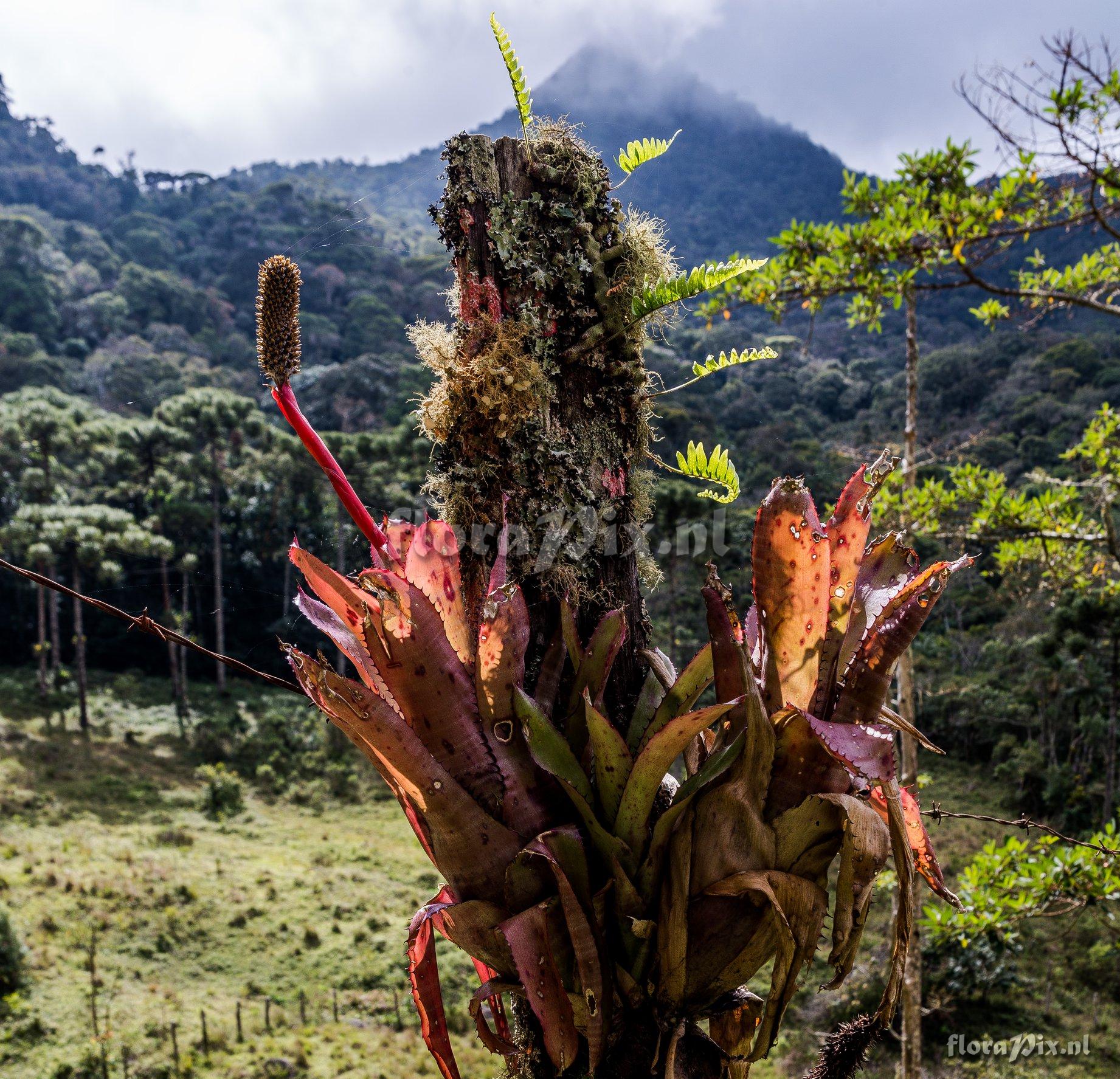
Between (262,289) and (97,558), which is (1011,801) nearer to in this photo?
(262,289)

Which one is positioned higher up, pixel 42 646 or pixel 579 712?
pixel 579 712

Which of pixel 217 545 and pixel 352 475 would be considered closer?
pixel 217 545

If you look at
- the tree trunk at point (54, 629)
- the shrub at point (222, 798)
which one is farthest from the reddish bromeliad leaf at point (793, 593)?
the tree trunk at point (54, 629)

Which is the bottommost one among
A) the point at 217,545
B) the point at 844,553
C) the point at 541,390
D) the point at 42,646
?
the point at 42,646

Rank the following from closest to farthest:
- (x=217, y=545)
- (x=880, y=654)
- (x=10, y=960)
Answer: (x=880, y=654), (x=10, y=960), (x=217, y=545)

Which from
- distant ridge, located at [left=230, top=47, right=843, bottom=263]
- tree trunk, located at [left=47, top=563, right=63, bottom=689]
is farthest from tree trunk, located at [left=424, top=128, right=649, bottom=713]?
distant ridge, located at [left=230, top=47, right=843, bottom=263]

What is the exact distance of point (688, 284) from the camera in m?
1.16

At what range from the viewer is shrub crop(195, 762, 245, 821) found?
1309cm

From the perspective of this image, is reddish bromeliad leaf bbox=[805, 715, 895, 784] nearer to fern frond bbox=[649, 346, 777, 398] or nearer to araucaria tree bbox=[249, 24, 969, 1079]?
araucaria tree bbox=[249, 24, 969, 1079]

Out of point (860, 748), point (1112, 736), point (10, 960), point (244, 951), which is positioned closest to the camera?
point (860, 748)

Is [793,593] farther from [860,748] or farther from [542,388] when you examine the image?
[542,388]

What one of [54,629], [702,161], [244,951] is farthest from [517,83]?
[702,161]

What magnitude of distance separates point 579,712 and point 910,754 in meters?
6.02

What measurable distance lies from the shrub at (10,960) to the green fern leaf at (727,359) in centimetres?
972
